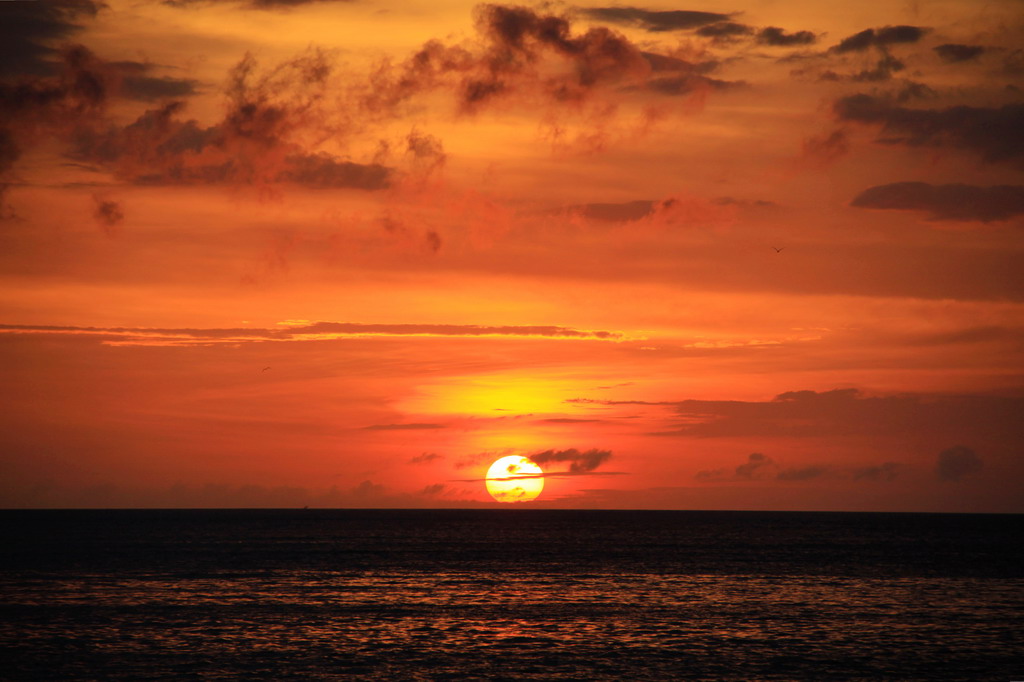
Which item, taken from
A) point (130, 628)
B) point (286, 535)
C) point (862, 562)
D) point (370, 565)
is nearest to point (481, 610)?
point (130, 628)

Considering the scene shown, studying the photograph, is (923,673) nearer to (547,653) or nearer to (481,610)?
(547,653)

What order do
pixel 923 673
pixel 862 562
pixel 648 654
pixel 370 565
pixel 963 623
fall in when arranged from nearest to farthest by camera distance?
pixel 923 673, pixel 648 654, pixel 963 623, pixel 370 565, pixel 862 562

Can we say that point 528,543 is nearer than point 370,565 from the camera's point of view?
No

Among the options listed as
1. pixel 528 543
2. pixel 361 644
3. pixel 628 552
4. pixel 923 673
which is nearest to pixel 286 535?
pixel 528 543

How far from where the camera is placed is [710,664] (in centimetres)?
4844

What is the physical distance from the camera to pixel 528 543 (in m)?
162

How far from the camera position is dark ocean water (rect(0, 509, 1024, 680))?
47.6 metres

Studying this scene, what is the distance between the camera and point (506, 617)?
64.6 metres

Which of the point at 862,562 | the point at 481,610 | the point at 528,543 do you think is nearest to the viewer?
the point at 481,610

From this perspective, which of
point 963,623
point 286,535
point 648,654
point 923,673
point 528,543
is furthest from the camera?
point 286,535

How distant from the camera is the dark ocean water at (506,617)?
47.6 metres

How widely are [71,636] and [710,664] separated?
34.7m

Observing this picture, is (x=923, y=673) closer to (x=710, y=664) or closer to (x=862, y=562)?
(x=710, y=664)

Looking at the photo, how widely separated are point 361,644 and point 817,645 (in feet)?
82.2
